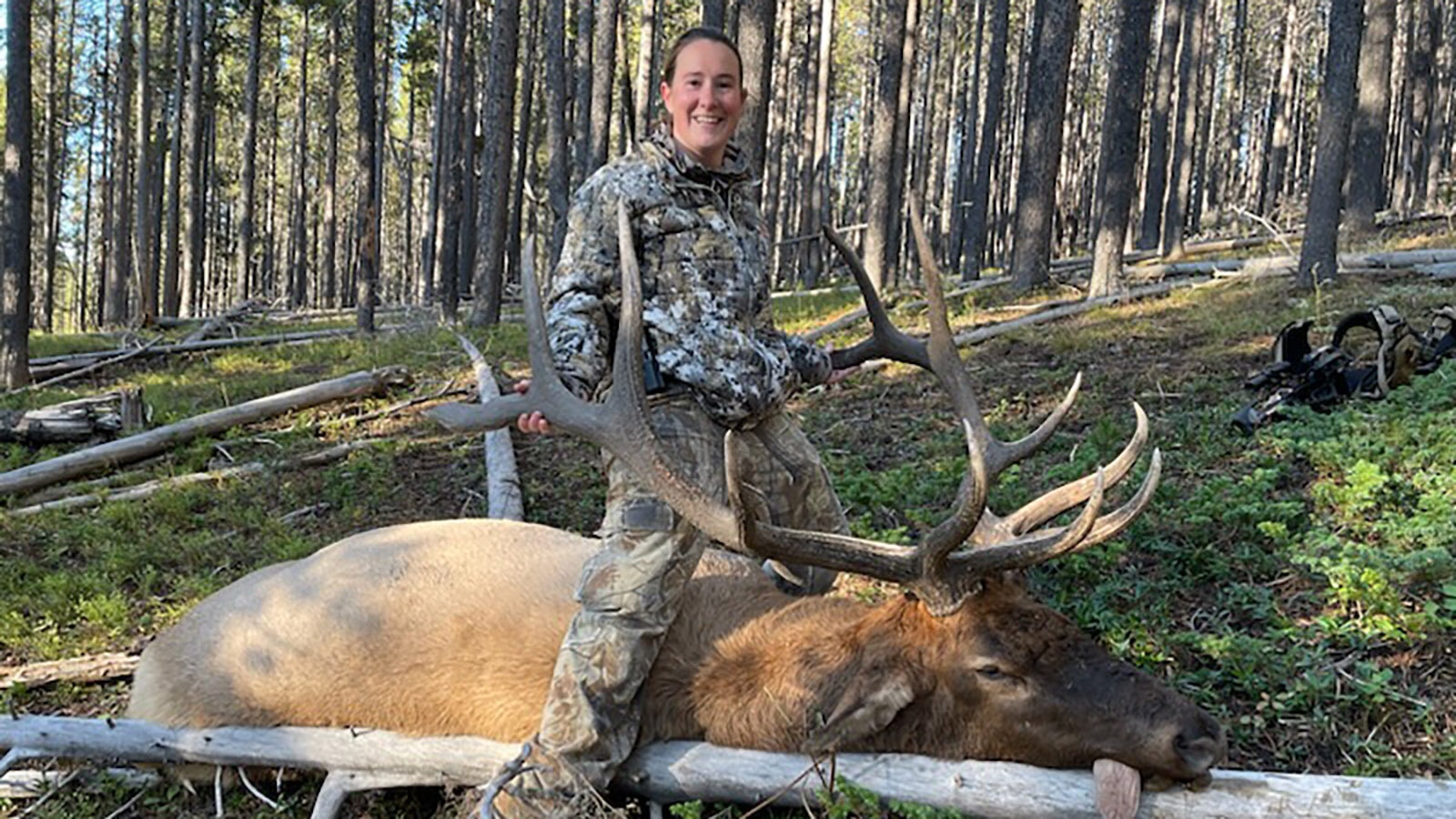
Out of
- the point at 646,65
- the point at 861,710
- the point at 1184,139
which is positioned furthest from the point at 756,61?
the point at 1184,139

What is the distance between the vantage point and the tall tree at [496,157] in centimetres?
1536

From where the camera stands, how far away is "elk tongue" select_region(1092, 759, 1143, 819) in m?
2.84

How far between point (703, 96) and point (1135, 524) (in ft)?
10.7

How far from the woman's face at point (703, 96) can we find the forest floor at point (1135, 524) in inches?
96.9

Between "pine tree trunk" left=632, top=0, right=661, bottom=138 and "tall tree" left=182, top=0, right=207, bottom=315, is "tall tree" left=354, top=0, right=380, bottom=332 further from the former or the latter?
"tall tree" left=182, top=0, right=207, bottom=315

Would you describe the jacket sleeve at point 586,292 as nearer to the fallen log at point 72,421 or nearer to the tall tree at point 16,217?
the fallen log at point 72,421

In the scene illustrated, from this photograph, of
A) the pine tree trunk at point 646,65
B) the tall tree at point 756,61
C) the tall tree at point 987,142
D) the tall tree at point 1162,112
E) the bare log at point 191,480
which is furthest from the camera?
the tall tree at point 1162,112

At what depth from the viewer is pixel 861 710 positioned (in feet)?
10.6

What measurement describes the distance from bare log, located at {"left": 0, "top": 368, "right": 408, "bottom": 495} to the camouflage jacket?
6448 millimetres

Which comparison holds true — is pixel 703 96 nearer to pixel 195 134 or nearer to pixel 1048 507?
pixel 1048 507

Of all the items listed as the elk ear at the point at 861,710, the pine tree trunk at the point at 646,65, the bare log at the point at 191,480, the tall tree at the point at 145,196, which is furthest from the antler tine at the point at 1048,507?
the tall tree at the point at 145,196

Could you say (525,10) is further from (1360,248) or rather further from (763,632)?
(763,632)

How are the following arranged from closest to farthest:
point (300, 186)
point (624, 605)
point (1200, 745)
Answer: point (1200, 745) < point (624, 605) < point (300, 186)

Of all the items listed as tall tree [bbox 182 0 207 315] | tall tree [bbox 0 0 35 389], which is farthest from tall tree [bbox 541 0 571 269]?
tall tree [bbox 182 0 207 315]
